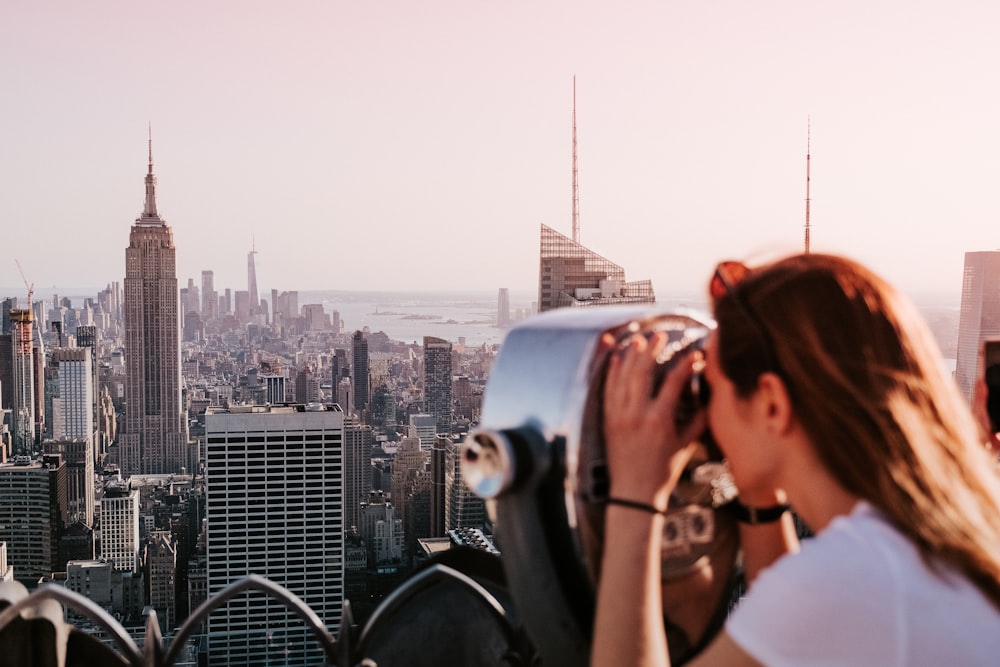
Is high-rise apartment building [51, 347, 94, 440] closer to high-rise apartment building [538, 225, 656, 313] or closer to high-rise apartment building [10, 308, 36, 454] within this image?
high-rise apartment building [10, 308, 36, 454]

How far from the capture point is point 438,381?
85.9ft

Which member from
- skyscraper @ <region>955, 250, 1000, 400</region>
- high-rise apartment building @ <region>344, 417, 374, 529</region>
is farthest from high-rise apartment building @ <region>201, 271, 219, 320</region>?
skyscraper @ <region>955, 250, 1000, 400</region>

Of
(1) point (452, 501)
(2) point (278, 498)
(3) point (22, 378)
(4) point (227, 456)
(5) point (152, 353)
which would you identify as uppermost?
(5) point (152, 353)

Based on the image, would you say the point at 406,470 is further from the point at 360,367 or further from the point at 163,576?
the point at 360,367

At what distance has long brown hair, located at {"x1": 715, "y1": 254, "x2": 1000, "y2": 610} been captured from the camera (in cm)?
58

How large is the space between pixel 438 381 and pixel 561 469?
1008 inches

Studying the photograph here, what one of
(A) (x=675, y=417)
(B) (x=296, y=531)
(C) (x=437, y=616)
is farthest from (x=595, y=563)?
(B) (x=296, y=531)

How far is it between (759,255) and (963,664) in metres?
0.26

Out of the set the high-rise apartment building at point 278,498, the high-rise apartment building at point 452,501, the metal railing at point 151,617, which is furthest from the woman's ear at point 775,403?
the high-rise apartment building at point 278,498

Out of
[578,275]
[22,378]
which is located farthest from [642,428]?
[22,378]

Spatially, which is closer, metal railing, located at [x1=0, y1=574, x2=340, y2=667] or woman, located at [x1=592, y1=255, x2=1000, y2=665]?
woman, located at [x1=592, y1=255, x2=1000, y2=665]

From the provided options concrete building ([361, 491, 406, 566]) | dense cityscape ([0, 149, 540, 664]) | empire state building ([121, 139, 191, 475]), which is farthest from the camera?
empire state building ([121, 139, 191, 475])

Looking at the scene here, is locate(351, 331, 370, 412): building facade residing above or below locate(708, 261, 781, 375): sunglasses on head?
below

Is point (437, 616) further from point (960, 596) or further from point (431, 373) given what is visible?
point (431, 373)
